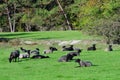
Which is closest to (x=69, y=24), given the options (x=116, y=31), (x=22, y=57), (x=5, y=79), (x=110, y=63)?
(x=116, y=31)

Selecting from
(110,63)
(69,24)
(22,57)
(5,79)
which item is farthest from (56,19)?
(5,79)

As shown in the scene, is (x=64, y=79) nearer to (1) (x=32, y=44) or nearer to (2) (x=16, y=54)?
(2) (x=16, y=54)

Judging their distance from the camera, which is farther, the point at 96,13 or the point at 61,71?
the point at 96,13

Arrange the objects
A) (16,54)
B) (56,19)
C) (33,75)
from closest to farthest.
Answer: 1. (33,75)
2. (16,54)
3. (56,19)

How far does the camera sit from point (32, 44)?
157 ft

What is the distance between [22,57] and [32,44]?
56.5ft

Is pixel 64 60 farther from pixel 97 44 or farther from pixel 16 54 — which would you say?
pixel 97 44

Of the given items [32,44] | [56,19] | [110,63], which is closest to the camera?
[110,63]

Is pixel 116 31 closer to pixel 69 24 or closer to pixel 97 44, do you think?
pixel 97 44

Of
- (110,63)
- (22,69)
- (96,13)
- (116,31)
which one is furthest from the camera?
(96,13)

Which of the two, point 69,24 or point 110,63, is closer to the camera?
point 110,63

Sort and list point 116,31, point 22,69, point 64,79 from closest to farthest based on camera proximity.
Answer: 1. point 64,79
2. point 22,69
3. point 116,31

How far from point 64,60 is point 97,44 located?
54.3ft

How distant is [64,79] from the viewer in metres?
19.1
